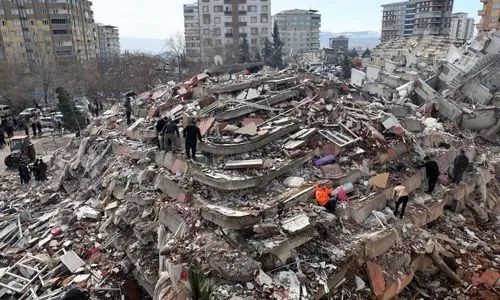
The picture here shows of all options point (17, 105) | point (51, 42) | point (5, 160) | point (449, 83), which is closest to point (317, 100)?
point (449, 83)

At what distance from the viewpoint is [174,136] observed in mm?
9734

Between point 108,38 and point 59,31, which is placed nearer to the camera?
point 59,31

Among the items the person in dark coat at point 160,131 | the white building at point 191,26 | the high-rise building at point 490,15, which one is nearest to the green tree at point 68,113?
the person in dark coat at point 160,131

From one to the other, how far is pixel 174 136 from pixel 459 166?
7.57m

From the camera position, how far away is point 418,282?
7.50 m

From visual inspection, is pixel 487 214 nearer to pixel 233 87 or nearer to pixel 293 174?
pixel 293 174

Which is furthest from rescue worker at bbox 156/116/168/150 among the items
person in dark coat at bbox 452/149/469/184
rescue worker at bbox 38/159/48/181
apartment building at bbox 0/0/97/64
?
apartment building at bbox 0/0/97/64

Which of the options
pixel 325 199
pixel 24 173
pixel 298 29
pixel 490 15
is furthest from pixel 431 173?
pixel 298 29

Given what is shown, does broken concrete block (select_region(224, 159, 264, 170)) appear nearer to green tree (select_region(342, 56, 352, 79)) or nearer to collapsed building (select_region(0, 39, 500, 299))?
collapsed building (select_region(0, 39, 500, 299))

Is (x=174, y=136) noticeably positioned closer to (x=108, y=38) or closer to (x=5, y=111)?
(x=5, y=111)

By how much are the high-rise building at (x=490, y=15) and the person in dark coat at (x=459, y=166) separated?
3332cm

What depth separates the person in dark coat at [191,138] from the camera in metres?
8.58

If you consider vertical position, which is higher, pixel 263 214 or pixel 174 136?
pixel 174 136

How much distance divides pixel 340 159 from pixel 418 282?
323 centimetres
